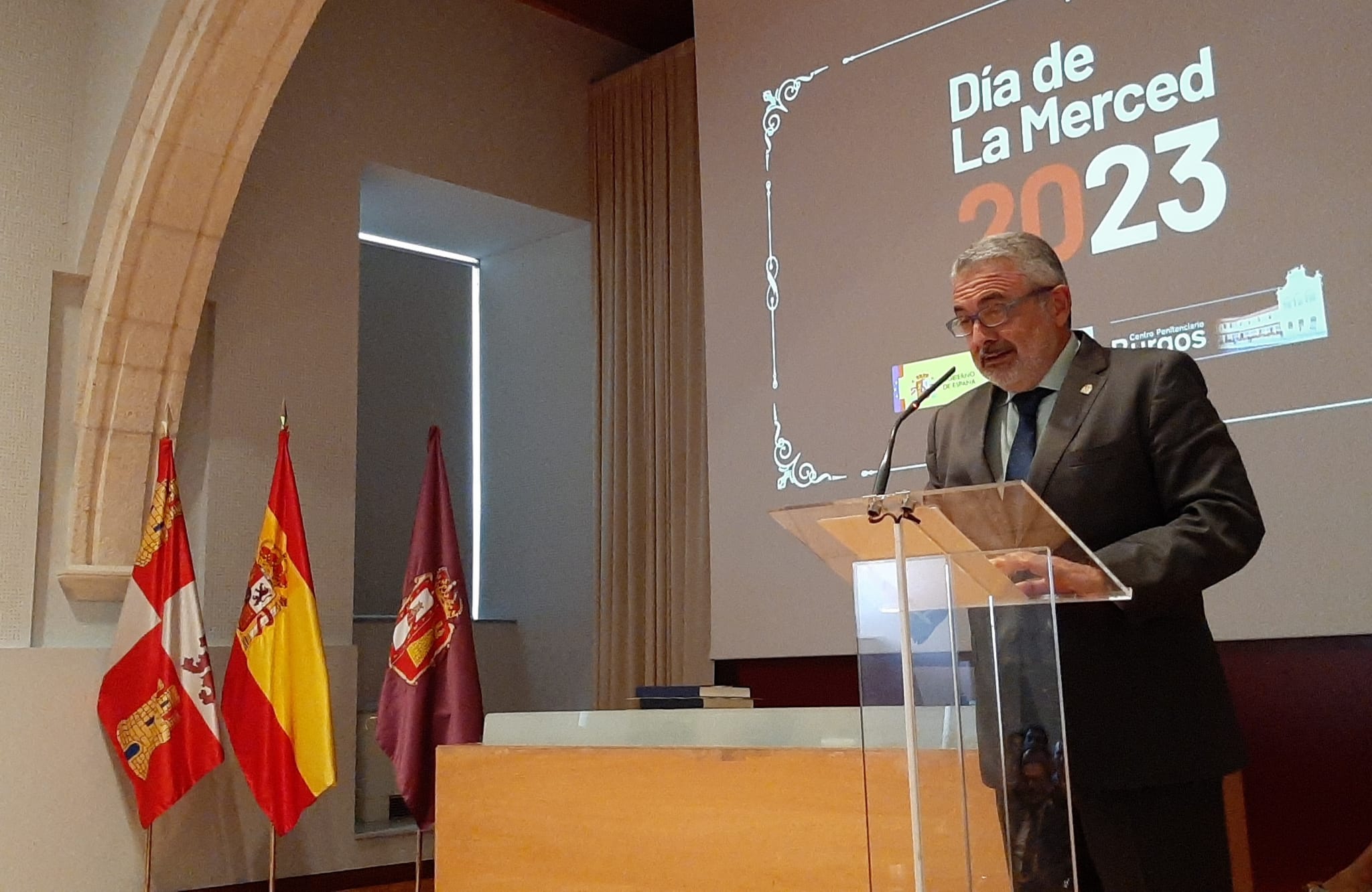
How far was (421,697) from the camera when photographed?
443 centimetres

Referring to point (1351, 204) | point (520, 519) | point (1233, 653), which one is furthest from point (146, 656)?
point (1351, 204)

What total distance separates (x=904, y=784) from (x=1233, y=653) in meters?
2.44

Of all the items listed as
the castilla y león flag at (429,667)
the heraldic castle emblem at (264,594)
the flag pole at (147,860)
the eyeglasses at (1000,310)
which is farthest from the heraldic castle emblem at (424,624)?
the eyeglasses at (1000,310)

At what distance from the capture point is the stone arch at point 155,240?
411 cm

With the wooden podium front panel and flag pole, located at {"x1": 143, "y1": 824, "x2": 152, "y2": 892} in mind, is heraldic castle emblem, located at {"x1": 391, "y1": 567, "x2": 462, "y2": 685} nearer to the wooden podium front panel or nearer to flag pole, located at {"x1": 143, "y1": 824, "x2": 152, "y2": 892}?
flag pole, located at {"x1": 143, "y1": 824, "x2": 152, "y2": 892}

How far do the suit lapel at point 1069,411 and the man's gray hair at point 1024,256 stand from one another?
0.39 feet

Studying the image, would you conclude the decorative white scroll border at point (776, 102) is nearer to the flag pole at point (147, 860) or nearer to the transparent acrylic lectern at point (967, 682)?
the flag pole at point (147, 860)

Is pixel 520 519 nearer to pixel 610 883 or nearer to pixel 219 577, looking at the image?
pixel 219 577

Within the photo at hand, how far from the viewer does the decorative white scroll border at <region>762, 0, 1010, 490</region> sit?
4.28 metres

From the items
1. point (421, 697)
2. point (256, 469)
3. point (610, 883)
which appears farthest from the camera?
point (256, 469)

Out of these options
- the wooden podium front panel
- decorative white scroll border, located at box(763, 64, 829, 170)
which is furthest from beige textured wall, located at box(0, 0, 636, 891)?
the wooden podium front panel

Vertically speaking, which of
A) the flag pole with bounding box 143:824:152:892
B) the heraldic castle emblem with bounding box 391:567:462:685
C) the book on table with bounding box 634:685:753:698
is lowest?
the flag pole with bounding box 143:824:152:892

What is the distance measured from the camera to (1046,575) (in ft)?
4.37

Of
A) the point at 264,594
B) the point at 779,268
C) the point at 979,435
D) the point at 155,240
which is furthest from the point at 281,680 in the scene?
the point at 979,435
